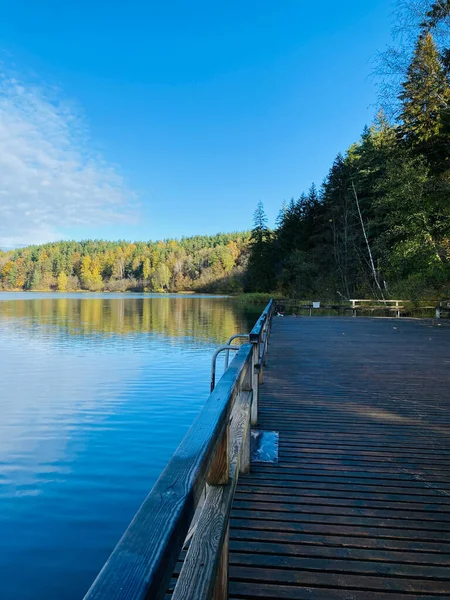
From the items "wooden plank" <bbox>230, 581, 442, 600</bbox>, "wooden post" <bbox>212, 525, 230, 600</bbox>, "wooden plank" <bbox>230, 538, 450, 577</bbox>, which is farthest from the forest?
"wooden post" <bbox>212, 525, 230, 600</bbox>

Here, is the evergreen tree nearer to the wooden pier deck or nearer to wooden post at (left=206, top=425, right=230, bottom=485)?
the wooden pier deck

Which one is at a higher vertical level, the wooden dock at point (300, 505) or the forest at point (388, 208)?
the forest at point (388, 208)

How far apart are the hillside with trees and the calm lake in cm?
7884

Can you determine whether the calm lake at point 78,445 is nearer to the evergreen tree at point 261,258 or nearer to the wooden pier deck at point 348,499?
the wooden pier deck at point 348,499

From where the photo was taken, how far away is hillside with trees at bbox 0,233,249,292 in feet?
335

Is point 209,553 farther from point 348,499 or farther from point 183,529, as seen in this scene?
point 348,499

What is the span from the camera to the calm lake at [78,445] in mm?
4426

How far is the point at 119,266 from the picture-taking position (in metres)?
117

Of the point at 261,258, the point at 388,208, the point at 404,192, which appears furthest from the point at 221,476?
the point at 261,258

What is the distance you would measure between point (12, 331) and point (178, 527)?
80.5 feet

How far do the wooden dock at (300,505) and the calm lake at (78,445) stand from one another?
7.89 feet

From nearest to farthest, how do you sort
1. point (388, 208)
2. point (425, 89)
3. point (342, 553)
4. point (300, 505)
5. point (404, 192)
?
point (342, 553) < point (300, 505) < point (425, 89) < point (404, 192) < point (388, 208)

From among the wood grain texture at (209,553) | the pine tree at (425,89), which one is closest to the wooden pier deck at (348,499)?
the wood grain texture at (209,553)

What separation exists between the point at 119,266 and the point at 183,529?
121 m
